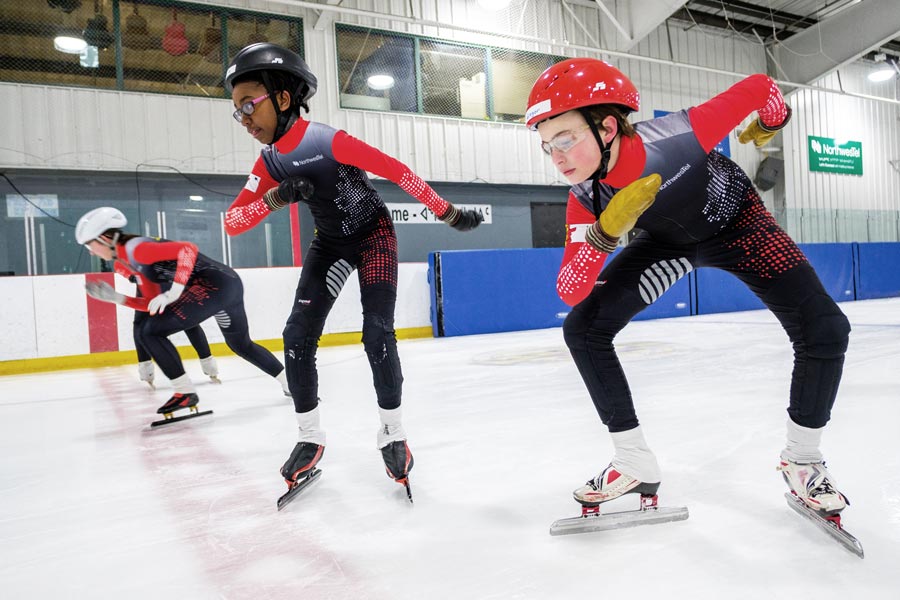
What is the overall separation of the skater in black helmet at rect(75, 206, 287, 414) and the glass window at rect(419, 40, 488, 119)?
26.6 feet

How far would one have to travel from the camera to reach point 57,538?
1.74m

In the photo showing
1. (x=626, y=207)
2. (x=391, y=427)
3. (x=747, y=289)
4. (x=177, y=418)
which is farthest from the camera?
(x=747, y=289)

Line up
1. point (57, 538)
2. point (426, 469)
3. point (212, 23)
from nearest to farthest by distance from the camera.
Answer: point (57, 538), point (426, 469), point (212, 23)

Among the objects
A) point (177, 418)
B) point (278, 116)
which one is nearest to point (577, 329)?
point (278, 116)

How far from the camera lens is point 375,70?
10.8 meters

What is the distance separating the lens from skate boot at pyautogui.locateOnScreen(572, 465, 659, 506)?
5.54ft

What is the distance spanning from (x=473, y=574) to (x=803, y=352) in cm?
102

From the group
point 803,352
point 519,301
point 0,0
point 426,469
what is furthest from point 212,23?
point 803,352

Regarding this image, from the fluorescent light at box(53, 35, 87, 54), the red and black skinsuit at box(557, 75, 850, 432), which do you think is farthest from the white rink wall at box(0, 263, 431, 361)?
the red and black skinsuit at box(557, 75, 850, 432)

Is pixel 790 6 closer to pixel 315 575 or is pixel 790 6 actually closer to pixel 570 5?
pixel 570 5

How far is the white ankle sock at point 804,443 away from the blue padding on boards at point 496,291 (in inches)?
264

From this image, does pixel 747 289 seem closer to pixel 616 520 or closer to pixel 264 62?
pixel 616 520

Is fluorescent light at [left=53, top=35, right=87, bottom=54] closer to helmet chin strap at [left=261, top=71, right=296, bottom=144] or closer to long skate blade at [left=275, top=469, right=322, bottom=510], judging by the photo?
helmet chin strap at [left=261, top=71, right=296, bottom=144]

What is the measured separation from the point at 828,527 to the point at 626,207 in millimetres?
947
